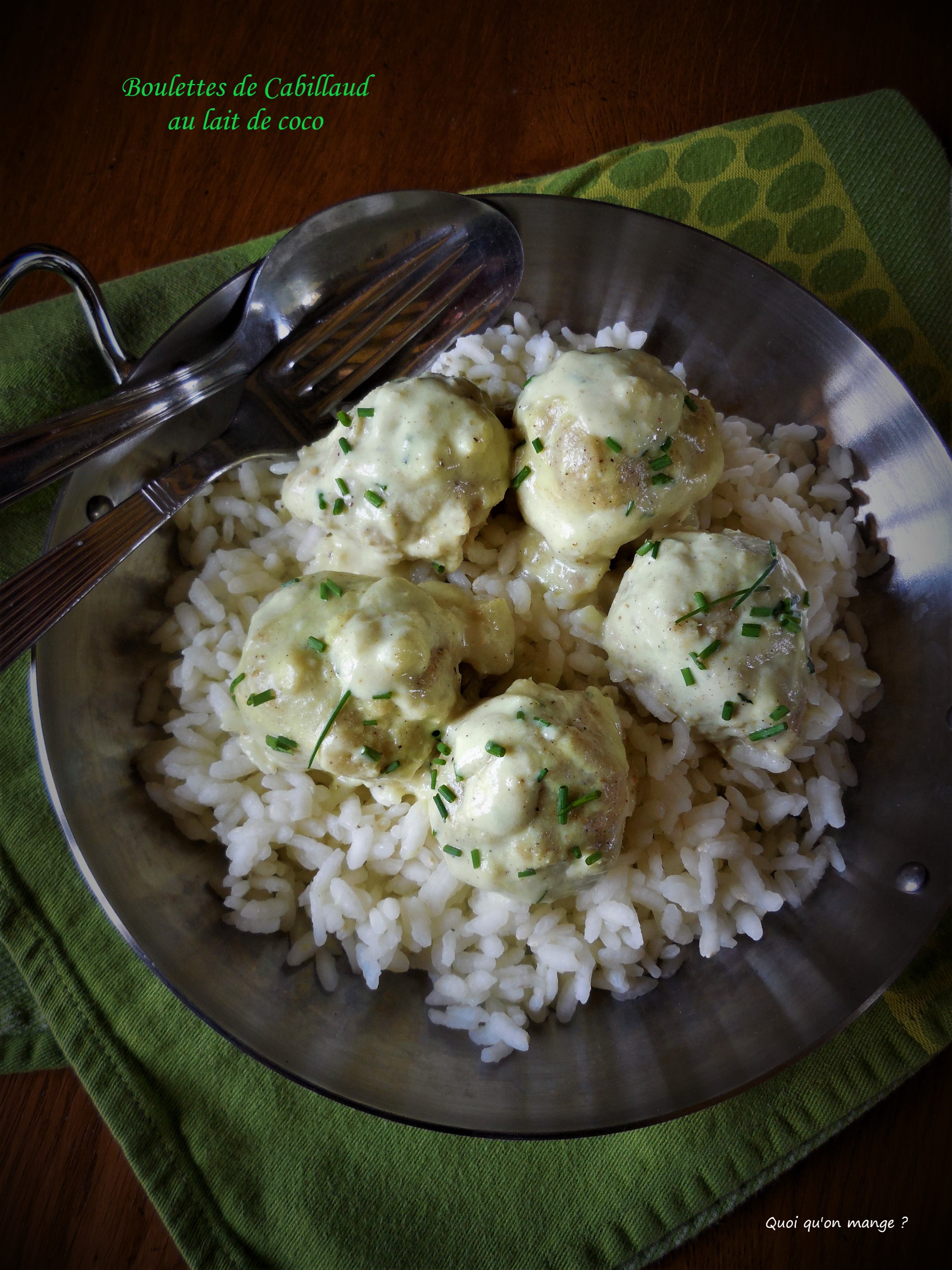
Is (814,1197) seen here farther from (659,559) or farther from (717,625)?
(659,559)

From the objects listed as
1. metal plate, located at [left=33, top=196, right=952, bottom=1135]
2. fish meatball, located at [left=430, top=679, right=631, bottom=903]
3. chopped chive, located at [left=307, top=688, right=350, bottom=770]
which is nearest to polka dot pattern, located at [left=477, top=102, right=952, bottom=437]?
metal plate, located at [left=33, top=196, right=952, bottom=1135]

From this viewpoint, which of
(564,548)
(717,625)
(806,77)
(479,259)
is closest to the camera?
(717,625)

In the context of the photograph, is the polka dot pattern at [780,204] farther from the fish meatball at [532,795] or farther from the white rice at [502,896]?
the fish meatball at [532,795]

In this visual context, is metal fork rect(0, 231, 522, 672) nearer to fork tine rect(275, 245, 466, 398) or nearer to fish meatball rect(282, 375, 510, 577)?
fork tine rect(275, 245, 466, 398)

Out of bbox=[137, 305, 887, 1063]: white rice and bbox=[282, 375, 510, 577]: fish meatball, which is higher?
bbox=[282, 375, 510, 577]: fish meatball

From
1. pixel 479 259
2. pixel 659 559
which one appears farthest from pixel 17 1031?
pixel 479 259

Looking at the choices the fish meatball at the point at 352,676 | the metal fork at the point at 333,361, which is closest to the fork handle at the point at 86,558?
the metal fork at the point at 333,361
